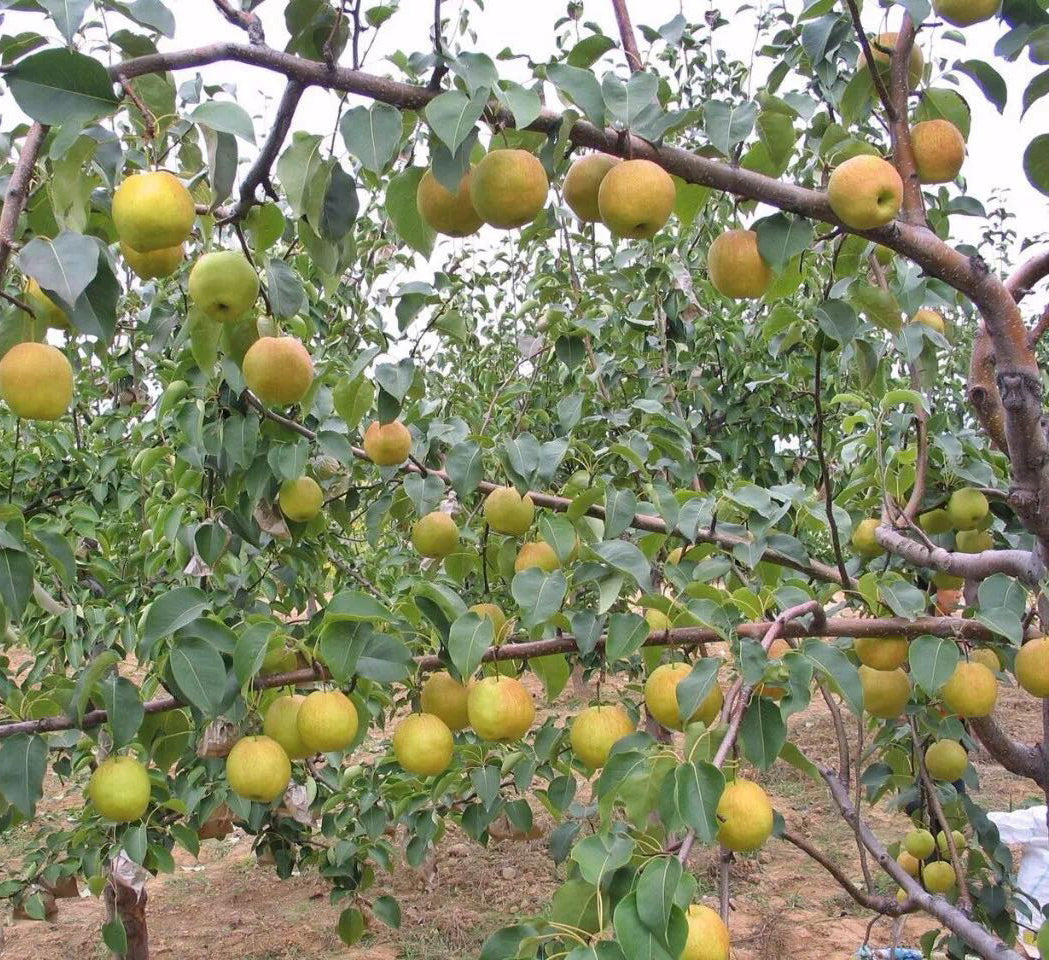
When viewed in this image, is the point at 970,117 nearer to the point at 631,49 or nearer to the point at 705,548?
the point at 631,49

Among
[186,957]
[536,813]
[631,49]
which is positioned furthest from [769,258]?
[536,813]

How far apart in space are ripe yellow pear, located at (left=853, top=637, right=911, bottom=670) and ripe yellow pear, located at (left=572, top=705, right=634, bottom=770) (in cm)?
39

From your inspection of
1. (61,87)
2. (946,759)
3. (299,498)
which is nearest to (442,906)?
(946,759)

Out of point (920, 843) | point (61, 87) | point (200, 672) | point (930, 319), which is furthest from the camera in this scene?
point (920, 843)

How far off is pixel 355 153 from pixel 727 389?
3.36 metres

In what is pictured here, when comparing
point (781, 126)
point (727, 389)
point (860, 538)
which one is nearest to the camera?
point (781, 126)

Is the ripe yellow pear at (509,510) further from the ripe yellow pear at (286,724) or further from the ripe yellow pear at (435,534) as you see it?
the ripe yellow pear at (286,724)

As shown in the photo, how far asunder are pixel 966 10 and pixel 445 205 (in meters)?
0.68

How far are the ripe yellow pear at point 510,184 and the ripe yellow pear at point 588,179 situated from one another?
12cm

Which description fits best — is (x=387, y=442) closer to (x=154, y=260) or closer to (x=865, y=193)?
(x=154, y=260)

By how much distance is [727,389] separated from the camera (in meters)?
4.16

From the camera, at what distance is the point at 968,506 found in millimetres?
1619

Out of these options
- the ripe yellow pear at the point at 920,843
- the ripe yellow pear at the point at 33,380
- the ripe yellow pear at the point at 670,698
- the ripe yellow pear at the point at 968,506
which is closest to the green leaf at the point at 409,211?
the ripe yellow pear at the point at 33,380

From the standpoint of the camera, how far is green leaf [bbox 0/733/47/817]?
130 centimetres
